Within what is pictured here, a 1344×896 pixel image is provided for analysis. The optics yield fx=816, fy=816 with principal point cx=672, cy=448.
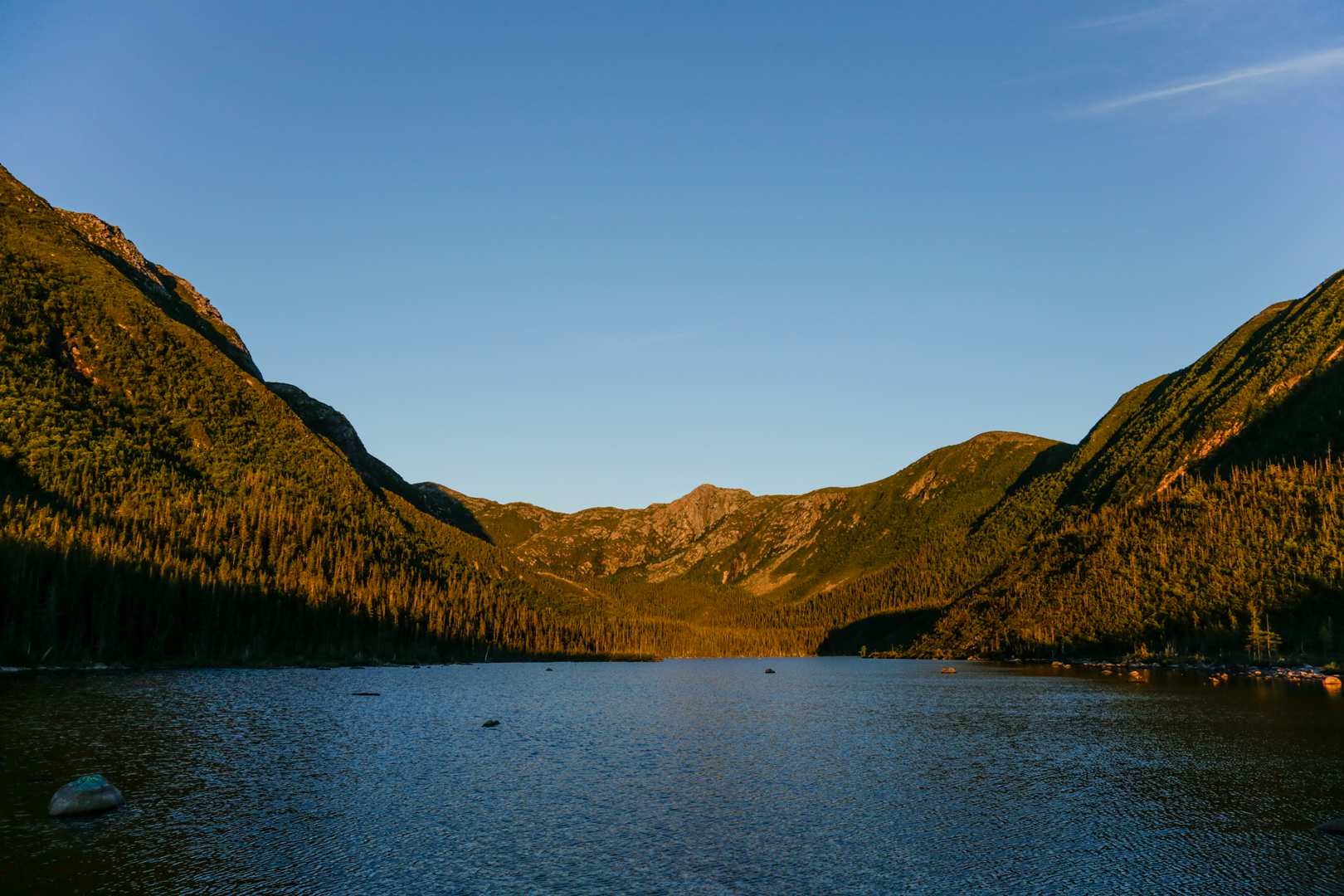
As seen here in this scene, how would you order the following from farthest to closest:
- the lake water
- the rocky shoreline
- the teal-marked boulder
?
the rocky shoreline, the teal-marked boulder, the lake water

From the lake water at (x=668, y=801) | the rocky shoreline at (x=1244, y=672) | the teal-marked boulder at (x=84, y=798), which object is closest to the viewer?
the lake water at (x=668, y=801)

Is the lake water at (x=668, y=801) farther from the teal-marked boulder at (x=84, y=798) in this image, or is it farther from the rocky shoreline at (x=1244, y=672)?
the rocky shoreline at (x=1244, y=672)

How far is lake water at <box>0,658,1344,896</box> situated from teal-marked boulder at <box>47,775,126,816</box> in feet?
3.58

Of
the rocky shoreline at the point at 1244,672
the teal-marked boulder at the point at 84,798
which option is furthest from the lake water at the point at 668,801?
the rocky shoreline at the point at 1244,672

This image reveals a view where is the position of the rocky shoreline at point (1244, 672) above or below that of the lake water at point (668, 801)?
above

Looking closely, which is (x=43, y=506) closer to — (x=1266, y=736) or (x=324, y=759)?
(x=324, y=759)

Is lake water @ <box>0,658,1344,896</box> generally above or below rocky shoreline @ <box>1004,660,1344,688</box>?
below

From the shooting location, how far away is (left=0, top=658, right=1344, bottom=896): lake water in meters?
32.2

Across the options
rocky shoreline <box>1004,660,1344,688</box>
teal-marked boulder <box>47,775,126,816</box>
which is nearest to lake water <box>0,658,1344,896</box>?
teal-marked boulder <box>47,775,126,816</box>

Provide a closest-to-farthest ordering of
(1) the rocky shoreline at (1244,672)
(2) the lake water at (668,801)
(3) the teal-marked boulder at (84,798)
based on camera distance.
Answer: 1. (2) the lake water at (668,801)
2. (3) the teal-marked boulder at (84,798)
3. (1) the rocky shoreline at (1244,672)

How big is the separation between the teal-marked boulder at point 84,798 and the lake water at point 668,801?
3.58ft

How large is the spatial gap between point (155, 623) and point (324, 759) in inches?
5500

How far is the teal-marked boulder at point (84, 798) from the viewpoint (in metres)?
39.3

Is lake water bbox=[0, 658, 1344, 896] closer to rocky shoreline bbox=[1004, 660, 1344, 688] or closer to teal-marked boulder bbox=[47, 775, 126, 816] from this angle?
teal-marked boulder bbox=[47, 775, 126, 816]
